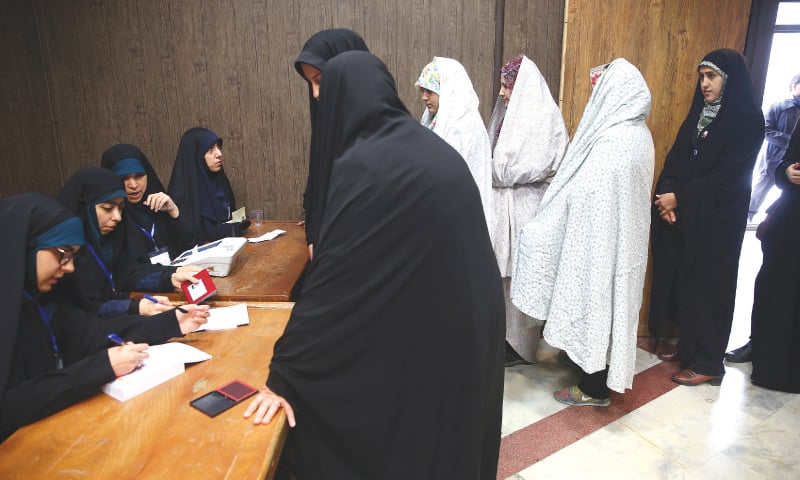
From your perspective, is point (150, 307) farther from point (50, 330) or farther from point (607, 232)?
point (607, 232)

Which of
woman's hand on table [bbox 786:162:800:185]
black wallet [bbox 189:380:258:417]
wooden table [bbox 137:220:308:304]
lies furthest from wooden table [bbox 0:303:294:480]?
woman's hand on table [bbox 786:162:800:185]

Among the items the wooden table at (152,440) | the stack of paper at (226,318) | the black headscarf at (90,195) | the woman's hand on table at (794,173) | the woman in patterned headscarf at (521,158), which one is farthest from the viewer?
the woman in patterned headscarf at (521,158)

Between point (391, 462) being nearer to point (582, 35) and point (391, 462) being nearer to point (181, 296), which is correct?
point (181, 296)

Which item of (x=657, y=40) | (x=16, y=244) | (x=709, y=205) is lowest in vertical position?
(x=709, y=205)

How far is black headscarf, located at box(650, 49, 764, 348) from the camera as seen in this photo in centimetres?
252

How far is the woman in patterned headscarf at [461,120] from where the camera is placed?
2.63m

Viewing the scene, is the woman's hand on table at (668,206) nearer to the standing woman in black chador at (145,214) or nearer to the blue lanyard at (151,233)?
the standing woman in black chador at (145,214)

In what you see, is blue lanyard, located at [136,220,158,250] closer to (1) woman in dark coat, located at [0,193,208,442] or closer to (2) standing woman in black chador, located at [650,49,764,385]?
(1) woman in dark coat, located at [0,193,208,442]

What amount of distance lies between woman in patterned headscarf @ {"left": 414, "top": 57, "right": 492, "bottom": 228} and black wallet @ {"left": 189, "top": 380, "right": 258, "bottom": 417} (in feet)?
5.54

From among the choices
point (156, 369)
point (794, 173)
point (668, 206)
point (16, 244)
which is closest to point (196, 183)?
point (16, 244)

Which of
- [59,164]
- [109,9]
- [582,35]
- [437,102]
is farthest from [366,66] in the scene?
[59,164]

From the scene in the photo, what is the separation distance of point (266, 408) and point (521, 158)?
2.04m

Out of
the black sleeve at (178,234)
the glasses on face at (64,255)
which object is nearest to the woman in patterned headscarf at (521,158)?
the black sleeve at (178,234)

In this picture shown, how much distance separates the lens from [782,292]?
2662 millimetres
